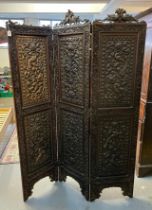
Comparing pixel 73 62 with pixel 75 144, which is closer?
pixel 73 62

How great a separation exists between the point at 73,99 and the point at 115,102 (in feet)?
1.22

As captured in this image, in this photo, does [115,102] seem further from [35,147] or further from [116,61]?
[35,147]

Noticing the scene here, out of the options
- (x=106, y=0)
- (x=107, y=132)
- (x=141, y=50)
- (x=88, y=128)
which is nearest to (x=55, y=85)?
(x=88, y=128)

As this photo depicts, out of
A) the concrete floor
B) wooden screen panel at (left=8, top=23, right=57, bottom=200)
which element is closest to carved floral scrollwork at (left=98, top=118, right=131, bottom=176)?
the concrete floor

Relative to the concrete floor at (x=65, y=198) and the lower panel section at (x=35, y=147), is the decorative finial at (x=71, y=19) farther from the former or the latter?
the concrete floor at (x=65, y=198)

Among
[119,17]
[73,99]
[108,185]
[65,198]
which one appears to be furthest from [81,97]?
[65,198]

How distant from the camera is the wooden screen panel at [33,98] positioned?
63.2 inches

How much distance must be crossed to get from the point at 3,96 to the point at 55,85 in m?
3.12

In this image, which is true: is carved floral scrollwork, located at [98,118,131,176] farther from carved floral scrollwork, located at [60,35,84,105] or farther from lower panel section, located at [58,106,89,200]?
carved floral scrollwork, located at [60,35,84,105]

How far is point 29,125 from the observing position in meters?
1.81

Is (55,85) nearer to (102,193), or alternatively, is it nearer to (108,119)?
(108,119)

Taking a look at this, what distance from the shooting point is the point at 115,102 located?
1.73 metres

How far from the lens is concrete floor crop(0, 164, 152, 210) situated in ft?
6.30

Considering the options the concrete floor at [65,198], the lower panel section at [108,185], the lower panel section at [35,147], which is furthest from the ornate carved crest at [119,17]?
the concrete floor at [65,198]
